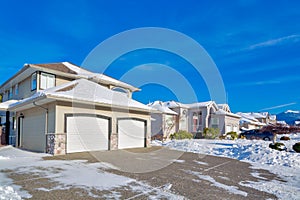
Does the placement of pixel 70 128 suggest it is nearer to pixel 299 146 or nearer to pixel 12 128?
pixel 12 128

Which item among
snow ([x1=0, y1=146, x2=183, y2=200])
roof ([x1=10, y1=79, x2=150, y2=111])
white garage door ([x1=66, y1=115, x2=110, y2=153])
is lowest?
snow ([x1=0, y1=146, x2=183, y2=200])

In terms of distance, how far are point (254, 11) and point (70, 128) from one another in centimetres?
1271

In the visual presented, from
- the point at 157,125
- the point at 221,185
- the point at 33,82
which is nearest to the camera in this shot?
the point at 221,185

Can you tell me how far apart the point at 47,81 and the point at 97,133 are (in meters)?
5.87

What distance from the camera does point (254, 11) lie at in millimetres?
12578

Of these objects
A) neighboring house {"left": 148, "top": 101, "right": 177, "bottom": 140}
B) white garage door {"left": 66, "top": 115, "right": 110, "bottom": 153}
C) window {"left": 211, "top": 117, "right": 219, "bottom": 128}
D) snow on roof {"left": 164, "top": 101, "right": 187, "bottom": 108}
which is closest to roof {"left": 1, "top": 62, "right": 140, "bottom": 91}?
white garage door {"left": 66, "top": 115, "right": 110, "bottom": 153}

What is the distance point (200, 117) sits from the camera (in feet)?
103

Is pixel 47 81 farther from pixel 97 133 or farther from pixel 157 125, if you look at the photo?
pixel 157 125

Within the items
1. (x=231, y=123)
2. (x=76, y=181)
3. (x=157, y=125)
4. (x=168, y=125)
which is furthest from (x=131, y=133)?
(x=231, y=123)

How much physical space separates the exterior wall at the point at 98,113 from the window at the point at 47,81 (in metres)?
4.80

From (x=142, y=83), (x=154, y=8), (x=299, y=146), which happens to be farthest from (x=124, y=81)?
(x=299, y=146)

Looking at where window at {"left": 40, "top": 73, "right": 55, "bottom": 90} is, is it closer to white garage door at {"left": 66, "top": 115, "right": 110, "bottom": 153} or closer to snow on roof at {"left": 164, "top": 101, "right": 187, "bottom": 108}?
white garage door at {"left": 66, "top": 115, "right": 110, "bottom": 153}

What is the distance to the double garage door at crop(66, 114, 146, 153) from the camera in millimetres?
11734

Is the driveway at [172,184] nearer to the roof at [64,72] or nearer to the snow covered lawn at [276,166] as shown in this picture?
the snow covered lawn at [276,166]
